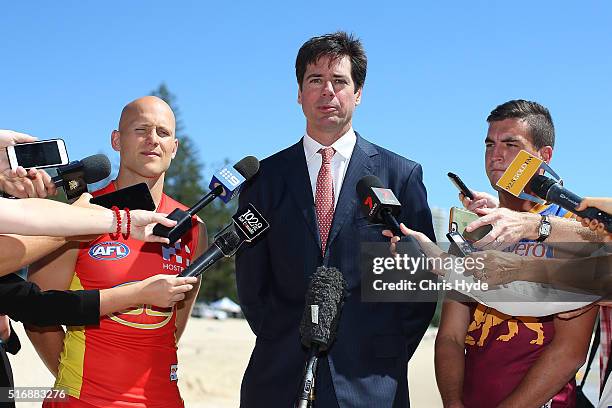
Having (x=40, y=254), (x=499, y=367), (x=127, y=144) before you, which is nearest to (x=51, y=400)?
(x=40, y=254)

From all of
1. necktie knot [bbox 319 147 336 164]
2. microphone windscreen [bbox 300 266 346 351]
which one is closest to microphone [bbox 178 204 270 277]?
microphone windscreen [bbox 300 266 346 351]

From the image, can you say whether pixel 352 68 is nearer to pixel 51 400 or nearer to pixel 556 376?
pixel 556 376

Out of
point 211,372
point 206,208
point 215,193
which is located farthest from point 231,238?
point 206,208

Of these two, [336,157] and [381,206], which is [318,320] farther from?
[336,157]

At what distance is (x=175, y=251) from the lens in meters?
4.48

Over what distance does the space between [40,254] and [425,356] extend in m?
25.2

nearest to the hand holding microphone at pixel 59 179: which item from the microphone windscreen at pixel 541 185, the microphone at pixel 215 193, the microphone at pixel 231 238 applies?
the microphone at pixel 215 193

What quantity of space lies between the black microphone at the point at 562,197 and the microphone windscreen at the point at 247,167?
4.88 feet

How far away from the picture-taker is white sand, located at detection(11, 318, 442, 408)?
14687 mm

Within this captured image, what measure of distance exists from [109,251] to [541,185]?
2369mm

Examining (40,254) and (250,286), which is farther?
(250,286)

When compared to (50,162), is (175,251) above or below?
below

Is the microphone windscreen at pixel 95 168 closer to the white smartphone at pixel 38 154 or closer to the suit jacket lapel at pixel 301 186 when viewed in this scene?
the white smartphone at pixel 38 154

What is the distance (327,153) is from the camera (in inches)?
179
